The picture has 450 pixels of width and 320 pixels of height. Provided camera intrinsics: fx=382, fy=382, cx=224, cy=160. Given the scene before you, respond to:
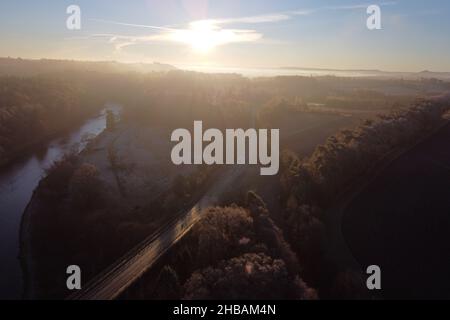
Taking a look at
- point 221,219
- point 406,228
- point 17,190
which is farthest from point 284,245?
point 17,190

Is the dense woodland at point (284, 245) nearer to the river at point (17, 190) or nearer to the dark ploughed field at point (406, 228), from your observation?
the dark ploughed field at point (406, 228)

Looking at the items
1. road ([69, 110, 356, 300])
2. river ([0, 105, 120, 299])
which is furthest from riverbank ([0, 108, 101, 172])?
road ([69, 110, 356, 300])

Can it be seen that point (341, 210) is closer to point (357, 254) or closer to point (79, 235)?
point (357, 254)

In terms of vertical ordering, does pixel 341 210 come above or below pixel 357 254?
above

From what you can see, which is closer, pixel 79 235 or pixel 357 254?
pixel 357 254

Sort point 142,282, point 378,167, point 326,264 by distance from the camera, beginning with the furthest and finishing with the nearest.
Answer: point 378,167 < point 326,264 < point 142,282

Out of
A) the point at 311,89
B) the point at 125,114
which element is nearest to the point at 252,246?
the point at 125,114

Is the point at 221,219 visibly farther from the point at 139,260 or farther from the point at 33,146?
the point at 33,146
